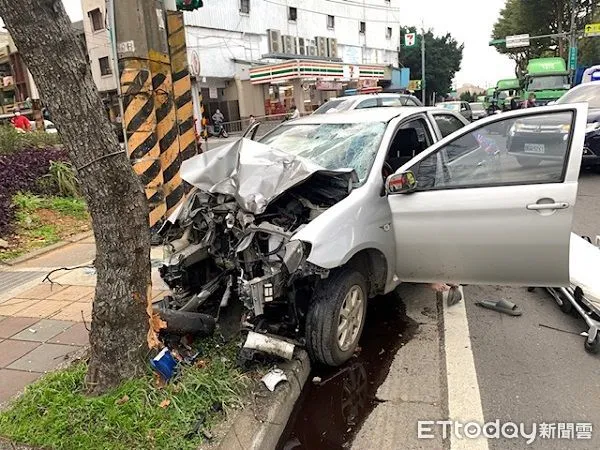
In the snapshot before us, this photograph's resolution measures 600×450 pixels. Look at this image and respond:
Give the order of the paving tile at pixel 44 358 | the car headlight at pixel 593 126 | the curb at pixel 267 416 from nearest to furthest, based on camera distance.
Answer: the curb at pixel 267 416
the paving tile at pixel 44 358
the car headlight at pixel 593 126

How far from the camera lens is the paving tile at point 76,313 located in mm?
4344

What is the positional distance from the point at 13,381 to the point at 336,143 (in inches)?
119

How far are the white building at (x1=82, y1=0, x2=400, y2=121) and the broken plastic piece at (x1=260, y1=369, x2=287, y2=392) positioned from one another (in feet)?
65.0

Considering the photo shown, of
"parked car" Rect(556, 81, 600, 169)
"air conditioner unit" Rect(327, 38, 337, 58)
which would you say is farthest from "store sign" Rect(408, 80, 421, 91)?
"parked car" Rect(556, 81, 600, 169)

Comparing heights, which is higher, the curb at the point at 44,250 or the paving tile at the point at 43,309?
the curb at the point at 44,250

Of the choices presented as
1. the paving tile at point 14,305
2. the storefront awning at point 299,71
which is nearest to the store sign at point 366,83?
Answer: the storefront awning at point 299,71

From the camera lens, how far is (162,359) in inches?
116

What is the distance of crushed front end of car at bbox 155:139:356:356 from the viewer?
3133 millimetres

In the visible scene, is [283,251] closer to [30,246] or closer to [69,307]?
[69,307]

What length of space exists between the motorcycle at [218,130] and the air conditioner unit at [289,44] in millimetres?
8000

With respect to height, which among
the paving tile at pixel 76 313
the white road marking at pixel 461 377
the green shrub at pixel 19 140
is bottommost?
the white road marking at pixel 461 377

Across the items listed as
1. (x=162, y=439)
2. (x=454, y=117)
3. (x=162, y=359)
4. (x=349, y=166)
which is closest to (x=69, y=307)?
(x=162, y=359)

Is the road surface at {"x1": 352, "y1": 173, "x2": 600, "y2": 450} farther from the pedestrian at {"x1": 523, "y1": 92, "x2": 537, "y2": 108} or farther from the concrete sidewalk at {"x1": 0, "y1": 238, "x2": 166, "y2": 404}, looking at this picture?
the pedestrian at {"x1": 523, "y1": 92, "x2": 537, "y2": 108}

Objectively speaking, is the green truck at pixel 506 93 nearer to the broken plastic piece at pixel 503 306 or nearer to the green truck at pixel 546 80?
the green truck at pixel 546 80
